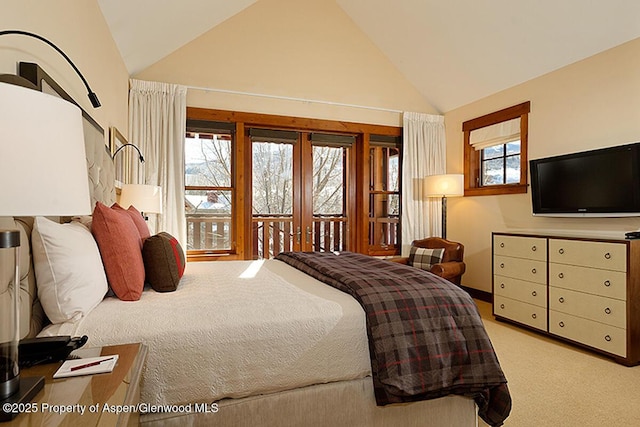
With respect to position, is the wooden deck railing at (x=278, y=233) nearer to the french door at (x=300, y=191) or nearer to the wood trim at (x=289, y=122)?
the french door at (x=300, y=191)

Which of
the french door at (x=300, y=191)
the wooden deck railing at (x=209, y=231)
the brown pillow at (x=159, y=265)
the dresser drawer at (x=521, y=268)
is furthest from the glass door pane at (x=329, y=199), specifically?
the brown pillow at (x=159, y=265)

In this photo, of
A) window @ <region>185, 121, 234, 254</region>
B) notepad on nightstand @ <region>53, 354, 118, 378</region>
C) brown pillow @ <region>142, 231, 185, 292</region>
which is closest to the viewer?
notepad on nightstand @ <region>53, 354, 118, 378</region>

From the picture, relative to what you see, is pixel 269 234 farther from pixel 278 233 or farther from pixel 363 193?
pixel 363 193

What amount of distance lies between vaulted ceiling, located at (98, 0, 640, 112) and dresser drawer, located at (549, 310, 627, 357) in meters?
2.44

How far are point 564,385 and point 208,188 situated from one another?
3.86 meters

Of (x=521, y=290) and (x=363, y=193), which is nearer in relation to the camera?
(x=521, y=290)

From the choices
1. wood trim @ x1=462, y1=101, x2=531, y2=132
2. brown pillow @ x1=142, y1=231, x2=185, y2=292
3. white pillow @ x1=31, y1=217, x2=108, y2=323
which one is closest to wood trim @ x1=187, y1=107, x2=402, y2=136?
wood trim @ x1=462, y1=101, x2=531, y2=132

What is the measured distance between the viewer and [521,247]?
362cm

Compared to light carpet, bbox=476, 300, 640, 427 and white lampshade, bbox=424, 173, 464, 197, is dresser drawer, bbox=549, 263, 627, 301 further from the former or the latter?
white lampshade, bbox=424, 173, 464, 197

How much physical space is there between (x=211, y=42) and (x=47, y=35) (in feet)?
9.39

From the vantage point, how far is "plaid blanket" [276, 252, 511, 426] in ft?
4.98

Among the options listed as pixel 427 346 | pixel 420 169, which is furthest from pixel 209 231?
pixel 427 346

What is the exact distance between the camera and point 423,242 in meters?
4.80

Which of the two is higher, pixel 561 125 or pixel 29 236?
pixel 561 125
